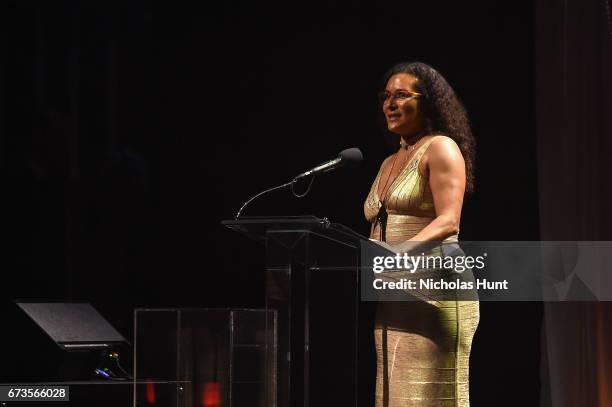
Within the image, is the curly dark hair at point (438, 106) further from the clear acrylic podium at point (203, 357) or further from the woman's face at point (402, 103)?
the clear acrylic podium at point (203, 357)

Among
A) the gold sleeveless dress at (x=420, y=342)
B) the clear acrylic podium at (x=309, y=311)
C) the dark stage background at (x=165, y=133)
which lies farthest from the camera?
the dark stage background at (x=165, y=133)

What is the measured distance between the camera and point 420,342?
10.1 feet

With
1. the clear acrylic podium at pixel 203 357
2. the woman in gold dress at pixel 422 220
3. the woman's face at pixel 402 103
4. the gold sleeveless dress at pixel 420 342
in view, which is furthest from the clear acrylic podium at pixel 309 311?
the woman's face at pixel 402 103

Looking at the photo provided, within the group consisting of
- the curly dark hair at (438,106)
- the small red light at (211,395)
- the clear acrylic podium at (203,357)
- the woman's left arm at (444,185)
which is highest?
the curly dark hair at (438,106)

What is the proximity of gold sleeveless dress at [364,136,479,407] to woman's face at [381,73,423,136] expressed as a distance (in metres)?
0.23

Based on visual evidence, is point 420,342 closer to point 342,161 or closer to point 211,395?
point 342,161

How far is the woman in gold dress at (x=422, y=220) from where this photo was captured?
10.1 ft

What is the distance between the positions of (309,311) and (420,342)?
0.65m

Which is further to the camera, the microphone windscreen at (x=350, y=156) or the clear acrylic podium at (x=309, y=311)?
the microphone windscreen at (x=350, y=156)

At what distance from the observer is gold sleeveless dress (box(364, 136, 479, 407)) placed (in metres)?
3.07

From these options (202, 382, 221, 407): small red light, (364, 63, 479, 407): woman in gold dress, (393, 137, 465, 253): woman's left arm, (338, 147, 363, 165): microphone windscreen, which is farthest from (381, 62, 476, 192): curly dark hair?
(202, 382, 221, 407): small red light

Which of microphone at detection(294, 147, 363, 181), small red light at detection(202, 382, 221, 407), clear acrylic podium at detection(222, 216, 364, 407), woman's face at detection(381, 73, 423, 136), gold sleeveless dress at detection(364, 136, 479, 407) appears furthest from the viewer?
woman's face at detection(381, 73, 423, 136)

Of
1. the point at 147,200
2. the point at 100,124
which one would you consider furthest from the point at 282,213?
the point at 100,124

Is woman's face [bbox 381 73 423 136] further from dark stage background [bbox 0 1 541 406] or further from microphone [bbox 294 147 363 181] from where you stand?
dark stage background [bbox 0 1 541 406]
